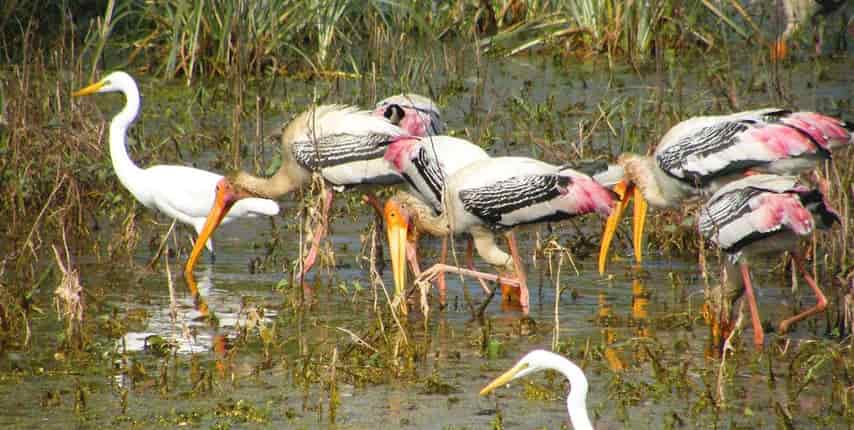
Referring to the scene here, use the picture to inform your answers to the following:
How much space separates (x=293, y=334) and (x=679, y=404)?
1951 millimetres

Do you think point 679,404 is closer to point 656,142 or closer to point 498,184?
point 498,184

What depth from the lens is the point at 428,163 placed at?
8.23 metres

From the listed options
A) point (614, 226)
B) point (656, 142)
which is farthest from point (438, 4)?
point (614, 226)

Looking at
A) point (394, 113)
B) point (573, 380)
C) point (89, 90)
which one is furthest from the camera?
point (89, 90)

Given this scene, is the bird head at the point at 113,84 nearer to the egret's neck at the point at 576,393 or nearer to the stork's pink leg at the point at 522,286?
the stork's pink leg at the point at 522,286

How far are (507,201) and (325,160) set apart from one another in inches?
50.4

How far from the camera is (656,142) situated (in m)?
9.65

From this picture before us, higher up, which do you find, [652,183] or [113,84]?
[113,84]

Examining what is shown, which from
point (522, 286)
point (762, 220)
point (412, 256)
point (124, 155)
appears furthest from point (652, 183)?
point (124, 155)

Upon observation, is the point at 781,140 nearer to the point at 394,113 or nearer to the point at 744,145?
the point at 744,145

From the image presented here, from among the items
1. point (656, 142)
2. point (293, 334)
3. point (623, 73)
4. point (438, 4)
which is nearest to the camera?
point (293, 334)

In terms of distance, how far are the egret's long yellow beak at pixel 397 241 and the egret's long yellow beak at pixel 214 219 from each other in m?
1.22

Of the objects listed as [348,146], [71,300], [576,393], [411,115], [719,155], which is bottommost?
[576,393]

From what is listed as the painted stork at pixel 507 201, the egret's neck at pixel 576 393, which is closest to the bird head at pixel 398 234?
the painted stork at pixel 507 201
